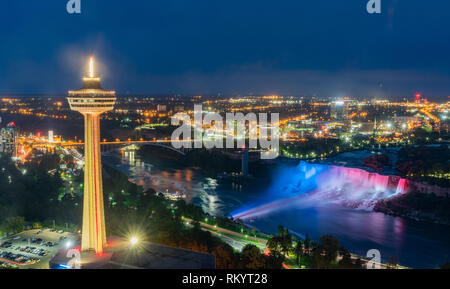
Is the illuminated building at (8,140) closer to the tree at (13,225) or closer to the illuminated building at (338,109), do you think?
the tree at (13,225)

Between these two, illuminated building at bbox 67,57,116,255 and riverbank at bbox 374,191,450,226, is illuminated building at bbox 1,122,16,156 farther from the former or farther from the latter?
riverbank at bbox 374,191,450,226

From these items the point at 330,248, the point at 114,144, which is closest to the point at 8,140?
the point at 114,144

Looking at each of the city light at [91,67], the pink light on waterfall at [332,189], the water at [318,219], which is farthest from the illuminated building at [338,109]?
the city light at [91,67]

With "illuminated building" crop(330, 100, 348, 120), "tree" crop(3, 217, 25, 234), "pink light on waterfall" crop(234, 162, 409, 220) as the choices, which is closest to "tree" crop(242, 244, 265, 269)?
"pink light on waterfall" crop(234, 162, 409, 220)

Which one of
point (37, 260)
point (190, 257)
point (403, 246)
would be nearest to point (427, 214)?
point (403, 246)
